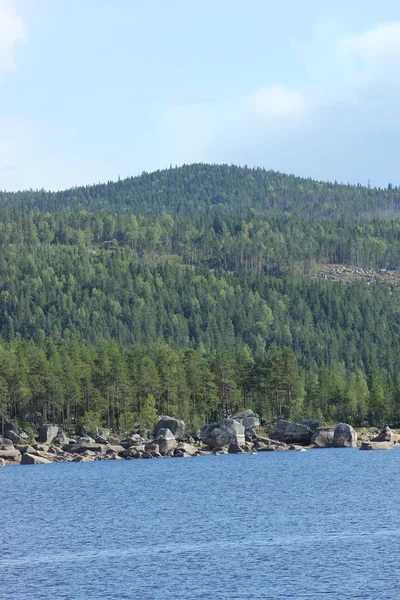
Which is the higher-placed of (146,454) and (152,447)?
(152,447)

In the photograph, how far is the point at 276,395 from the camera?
6225 inches

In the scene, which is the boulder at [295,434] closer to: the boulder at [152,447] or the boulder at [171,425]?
the boulder at [171,425]

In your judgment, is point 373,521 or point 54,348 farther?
point 54,348

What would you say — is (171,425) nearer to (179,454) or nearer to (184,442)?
(184,442)

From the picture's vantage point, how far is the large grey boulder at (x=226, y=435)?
438 ft

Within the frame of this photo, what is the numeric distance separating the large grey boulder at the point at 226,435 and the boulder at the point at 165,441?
5673 millimetres

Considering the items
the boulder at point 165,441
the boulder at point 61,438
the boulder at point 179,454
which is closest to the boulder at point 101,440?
the boulder at point 61,438

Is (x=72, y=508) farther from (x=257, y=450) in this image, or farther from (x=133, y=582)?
(x=257, y=450)

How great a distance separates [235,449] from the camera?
A: 132 meters

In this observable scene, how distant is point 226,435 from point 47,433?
24885mm

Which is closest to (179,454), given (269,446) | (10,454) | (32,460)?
(269,446)

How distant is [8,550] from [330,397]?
352 feet

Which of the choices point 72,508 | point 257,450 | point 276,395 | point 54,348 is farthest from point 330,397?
point 72,508

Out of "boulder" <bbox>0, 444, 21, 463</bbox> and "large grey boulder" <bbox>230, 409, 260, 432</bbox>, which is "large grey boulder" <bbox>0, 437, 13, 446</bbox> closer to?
"boulder" <bbox>0, 444, 21, 463</bbox>
